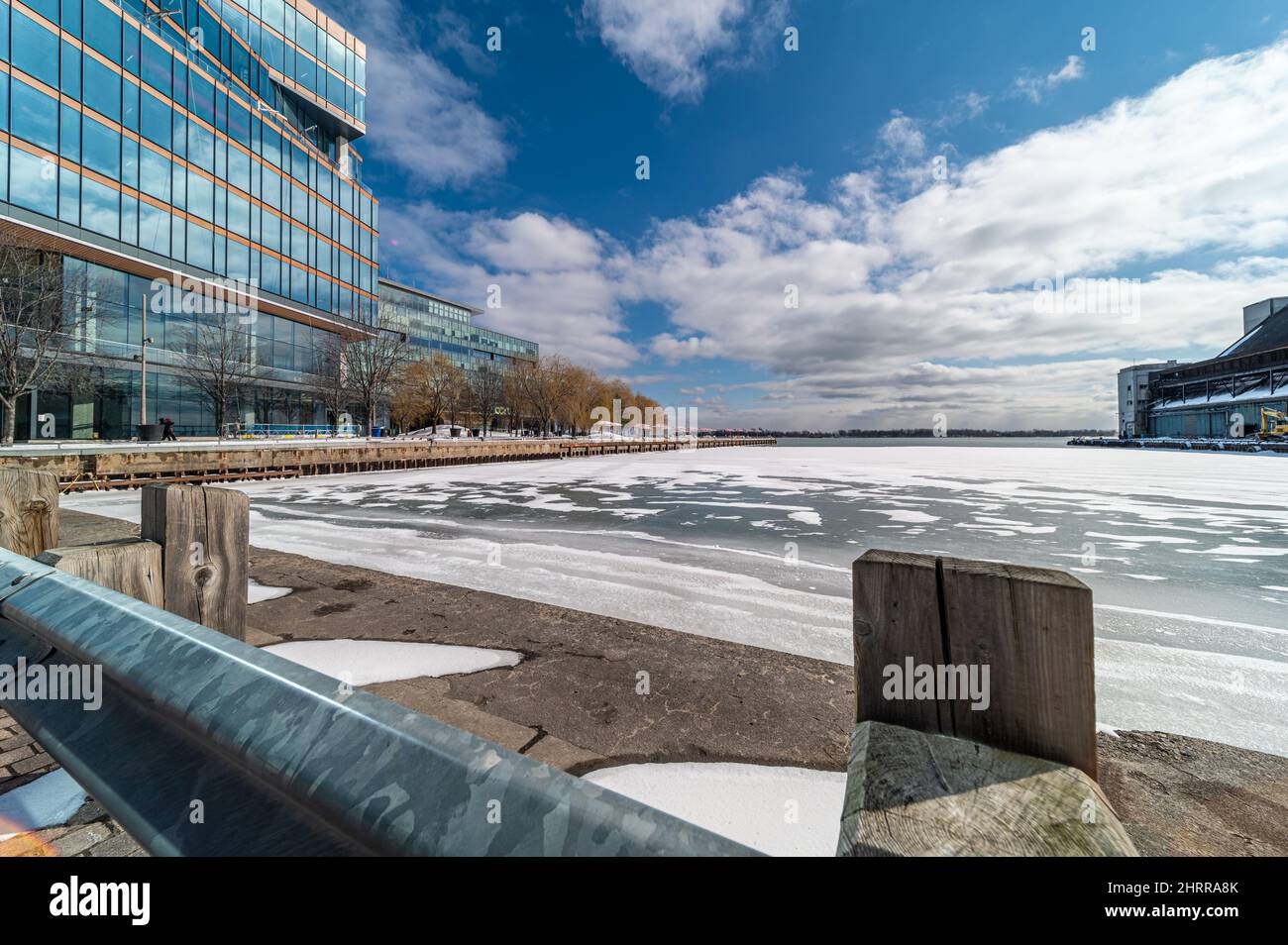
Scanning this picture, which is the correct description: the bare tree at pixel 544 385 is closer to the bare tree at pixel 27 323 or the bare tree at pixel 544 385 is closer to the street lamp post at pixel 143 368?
the street lamp post at pixel 143 368

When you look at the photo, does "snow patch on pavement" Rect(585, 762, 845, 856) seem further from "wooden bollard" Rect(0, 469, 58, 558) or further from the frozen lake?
"wooden bollard" Rect(0, 469, 58, 558)

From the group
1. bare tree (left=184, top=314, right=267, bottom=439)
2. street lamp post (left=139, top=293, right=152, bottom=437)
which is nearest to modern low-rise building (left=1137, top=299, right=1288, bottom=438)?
bare tree (left=184, top=314, right=267, bottom=439)

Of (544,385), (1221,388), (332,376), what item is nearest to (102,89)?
(332,376)

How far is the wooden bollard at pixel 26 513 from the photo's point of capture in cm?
301

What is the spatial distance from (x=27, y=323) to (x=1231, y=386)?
400 feet

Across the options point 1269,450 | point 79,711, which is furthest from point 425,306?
point 1269,450

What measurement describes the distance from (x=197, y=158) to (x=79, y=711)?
45.3m

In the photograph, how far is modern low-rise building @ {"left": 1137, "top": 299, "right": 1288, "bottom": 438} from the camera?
221 feet

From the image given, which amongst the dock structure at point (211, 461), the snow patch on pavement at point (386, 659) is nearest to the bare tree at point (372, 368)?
the dock structure at point (211, 461)

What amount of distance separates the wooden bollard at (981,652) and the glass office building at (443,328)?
233 ft

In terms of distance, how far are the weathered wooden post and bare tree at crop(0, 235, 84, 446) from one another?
3165cm

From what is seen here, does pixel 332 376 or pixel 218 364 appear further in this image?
pixel 332 376

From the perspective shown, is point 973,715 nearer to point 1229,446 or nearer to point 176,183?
point 176,183

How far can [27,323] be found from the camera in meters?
21.8
